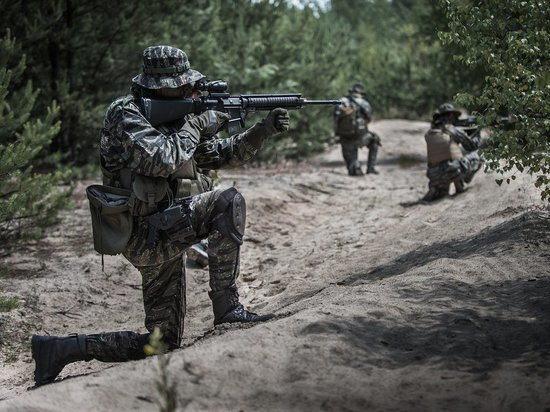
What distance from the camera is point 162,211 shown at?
6480mm

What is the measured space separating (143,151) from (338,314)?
1735 mm

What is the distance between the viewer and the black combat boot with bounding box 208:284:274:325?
657 centimetres

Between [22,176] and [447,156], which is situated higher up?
[22,176]

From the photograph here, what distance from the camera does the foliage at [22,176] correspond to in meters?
8.70

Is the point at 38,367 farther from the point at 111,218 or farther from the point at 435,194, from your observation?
the point at 435,194

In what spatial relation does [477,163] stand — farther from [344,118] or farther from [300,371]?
[300,371]

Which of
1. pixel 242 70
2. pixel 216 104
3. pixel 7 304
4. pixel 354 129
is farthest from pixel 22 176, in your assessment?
pixel 242 70

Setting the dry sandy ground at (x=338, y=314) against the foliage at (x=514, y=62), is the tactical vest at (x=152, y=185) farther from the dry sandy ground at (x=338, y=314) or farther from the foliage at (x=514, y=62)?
the foliage at (x=514, y=62)

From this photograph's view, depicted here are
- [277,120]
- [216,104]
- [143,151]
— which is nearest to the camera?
[143,151]

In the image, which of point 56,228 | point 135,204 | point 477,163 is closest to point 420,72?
point 477,163

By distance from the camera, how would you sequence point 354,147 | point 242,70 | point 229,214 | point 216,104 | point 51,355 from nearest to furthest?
point 51,355 < point 229,214 < point 216,104 < point 354,147 < point 242,70

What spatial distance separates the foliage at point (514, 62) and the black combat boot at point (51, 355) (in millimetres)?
4069

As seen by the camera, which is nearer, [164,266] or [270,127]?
[164,266]

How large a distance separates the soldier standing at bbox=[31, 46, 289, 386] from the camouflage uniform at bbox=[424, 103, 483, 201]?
7956mm
